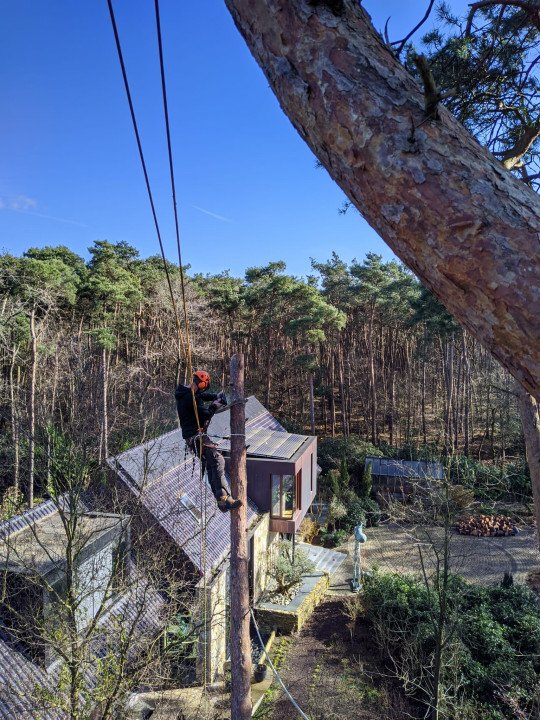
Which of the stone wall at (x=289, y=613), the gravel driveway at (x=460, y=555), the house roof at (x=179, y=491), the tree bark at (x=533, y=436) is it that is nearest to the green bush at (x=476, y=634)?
the stone wall at (x=289, y=613)

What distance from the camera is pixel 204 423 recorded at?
6715 millimetres

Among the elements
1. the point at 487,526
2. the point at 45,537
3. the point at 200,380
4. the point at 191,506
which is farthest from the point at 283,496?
the point at 487,526

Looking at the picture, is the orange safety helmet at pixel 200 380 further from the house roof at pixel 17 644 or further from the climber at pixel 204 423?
the house roof at pixel 17 644

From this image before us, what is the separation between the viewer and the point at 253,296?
30.0 metres

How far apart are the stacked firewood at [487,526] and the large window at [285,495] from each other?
904cm


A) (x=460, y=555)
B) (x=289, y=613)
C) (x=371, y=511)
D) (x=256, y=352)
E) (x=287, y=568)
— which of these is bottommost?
(x=289, y=613)

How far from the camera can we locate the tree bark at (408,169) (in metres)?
1.41

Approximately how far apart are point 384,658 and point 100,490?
8608mm

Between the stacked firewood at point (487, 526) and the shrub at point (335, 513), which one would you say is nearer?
the stacked firewood at point (487, 526)

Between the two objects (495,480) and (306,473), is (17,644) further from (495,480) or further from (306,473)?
(495,480)

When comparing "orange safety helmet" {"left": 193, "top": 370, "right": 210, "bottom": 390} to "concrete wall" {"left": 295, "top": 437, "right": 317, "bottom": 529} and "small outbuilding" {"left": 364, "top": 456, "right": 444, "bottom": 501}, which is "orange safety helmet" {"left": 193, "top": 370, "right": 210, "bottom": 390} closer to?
"concrete wall" {"left": 295, "top": 437, "right": 317, "bottom": 529}

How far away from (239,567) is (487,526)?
17.0 m

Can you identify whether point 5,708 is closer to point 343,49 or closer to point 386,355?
point 343,49

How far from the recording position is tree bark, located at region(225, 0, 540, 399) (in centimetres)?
141
